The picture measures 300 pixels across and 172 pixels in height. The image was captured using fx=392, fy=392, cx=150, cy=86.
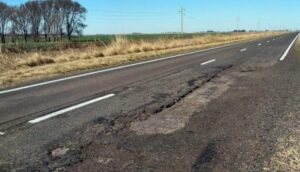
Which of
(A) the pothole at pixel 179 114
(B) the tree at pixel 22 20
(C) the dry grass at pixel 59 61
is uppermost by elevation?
(B) the tree at pixel 22 20

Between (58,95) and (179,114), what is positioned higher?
(58,95)

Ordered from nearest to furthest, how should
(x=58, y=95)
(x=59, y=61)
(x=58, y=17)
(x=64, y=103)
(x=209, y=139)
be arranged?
(x=209, y=139)
(x=64, y=103)
(x=58, y=95)
(x=59, y=61)
(x=58, y=17)

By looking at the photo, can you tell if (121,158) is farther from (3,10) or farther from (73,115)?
(3,10)

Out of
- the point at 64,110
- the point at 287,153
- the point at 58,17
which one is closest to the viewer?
the point at 287,153

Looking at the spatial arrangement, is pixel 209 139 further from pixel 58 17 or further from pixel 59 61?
pixel 58 17

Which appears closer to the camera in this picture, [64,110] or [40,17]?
[64,110]

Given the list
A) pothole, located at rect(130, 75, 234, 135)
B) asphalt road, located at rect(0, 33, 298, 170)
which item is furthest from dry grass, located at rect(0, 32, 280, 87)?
pothole, located at rect(130, 75, 234, 135)

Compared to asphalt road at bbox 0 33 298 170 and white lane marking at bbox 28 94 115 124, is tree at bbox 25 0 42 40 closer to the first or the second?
asphalt road at bbox 0 33 298 170

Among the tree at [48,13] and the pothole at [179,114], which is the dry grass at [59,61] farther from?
the tree at [48,13]

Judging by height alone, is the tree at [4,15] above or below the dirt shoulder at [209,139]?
above

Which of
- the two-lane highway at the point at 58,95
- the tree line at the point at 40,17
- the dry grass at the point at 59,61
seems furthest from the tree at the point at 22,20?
the two-lane highway at the point at 58,95

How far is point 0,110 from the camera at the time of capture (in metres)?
7.56

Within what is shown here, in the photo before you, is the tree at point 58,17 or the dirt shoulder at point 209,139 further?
the tree at point 58,17

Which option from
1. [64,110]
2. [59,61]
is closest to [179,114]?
[64,110]
